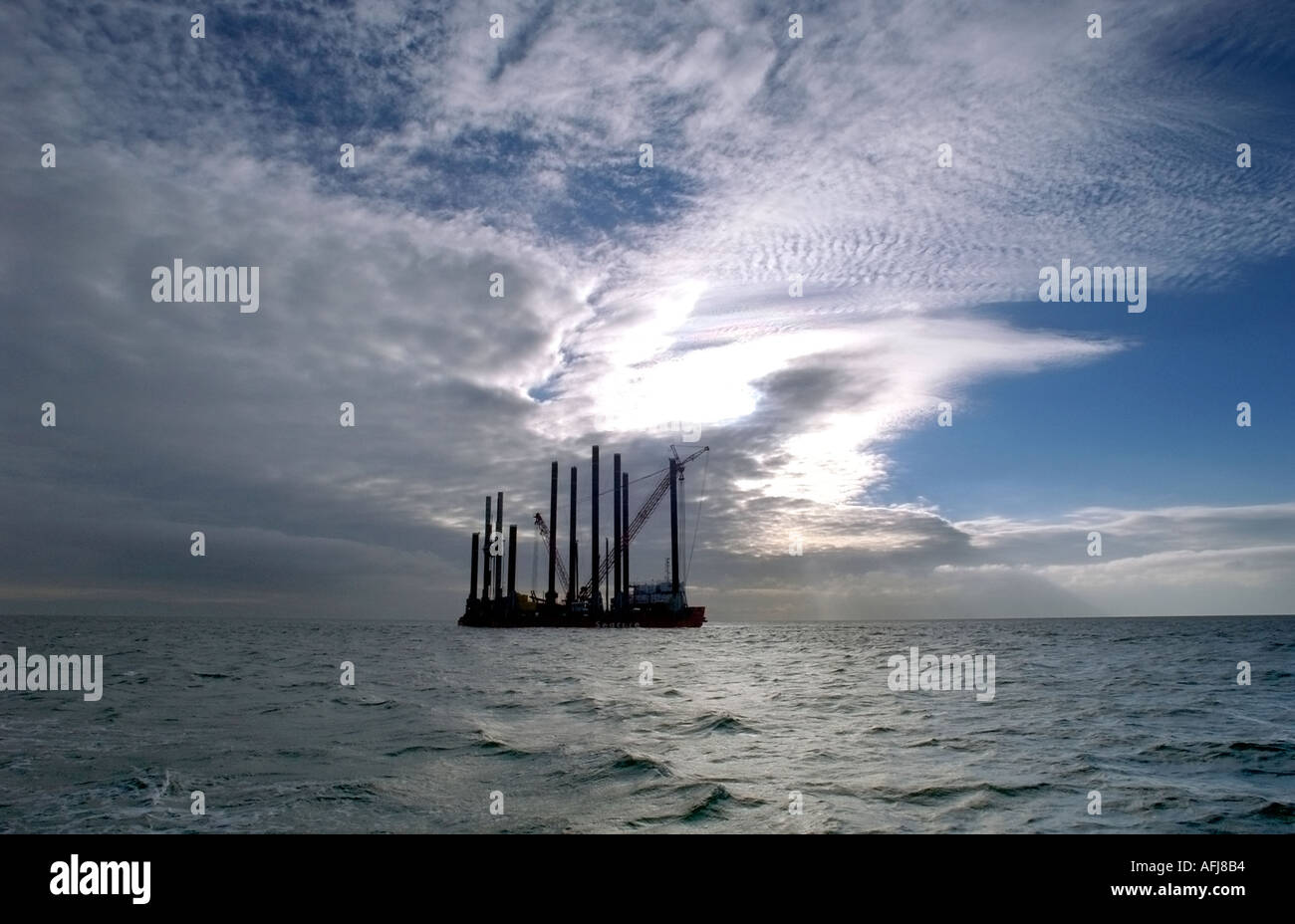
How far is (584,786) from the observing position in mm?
14500

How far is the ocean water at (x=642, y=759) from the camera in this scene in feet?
40.8

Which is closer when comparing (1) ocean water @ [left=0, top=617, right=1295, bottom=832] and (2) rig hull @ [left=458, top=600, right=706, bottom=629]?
(1) ocean water @ [left=0, top=617, right=1295, bottom=832]

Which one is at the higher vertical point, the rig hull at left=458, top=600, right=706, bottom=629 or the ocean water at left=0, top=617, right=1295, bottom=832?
the ocean water at left=0, top=617, right=1295, bottom=832

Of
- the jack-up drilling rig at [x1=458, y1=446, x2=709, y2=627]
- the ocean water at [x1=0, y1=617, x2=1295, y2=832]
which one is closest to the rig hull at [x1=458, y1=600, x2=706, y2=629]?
the jack-up drilling rig at [x1=458, y1=446, x2=709, y2=627]

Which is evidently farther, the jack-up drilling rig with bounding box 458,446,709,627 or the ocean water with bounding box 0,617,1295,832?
the jack-up drilling rig with bounding box 458,446,709,627

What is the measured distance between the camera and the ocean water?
1245cm

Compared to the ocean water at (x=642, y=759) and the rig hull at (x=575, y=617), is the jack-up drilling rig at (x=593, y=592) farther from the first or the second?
the ocean water at (x=642, y=759)

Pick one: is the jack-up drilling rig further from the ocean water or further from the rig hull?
the ocean water

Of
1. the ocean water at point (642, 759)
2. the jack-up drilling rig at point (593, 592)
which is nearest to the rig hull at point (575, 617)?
the jack-up drilling rig at point (593, 592)

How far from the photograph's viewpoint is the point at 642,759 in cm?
1669
